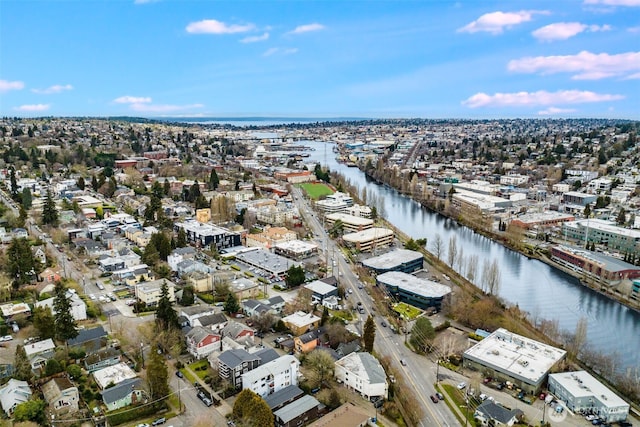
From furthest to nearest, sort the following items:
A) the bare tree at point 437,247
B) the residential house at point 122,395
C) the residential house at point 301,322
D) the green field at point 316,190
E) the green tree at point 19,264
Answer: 1. the green field at point 316,190
2. the bare tree at point 437,247
3. the green tree at point 19,264
4. the residential house at point 301,322
5. the residential house at point 122,395

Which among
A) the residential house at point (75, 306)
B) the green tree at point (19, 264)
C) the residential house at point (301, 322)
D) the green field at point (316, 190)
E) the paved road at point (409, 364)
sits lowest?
the paved road at point (409, 364)

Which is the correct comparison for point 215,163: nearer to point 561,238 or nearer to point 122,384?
point 561,238

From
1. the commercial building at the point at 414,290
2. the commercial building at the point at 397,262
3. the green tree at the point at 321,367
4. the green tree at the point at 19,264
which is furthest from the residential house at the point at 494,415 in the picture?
the green tree at the point at 19,264

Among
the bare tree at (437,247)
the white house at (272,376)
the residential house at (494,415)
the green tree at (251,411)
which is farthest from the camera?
the bare tree at (437,247)

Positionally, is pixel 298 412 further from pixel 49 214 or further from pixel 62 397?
pixel 49 214

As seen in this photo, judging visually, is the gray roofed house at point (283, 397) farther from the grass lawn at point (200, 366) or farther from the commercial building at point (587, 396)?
the commercial building at point (587, 396)

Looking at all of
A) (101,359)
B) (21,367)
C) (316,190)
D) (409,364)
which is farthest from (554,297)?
(316,190)

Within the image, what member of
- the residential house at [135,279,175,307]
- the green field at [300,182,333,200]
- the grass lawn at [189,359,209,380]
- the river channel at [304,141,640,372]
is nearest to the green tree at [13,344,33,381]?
the grass lawn at [189,359,209,380]
